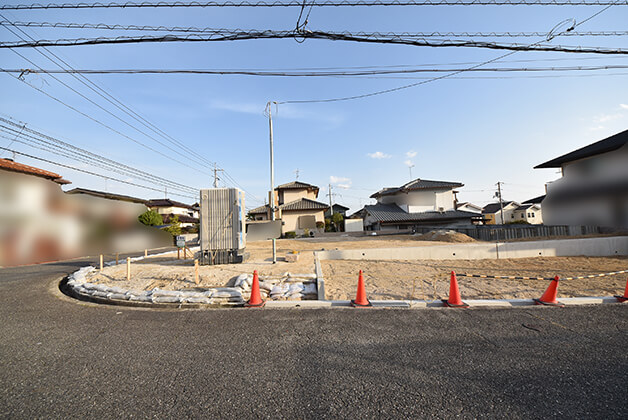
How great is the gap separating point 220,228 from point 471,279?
29.0ft

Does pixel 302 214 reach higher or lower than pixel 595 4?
lower

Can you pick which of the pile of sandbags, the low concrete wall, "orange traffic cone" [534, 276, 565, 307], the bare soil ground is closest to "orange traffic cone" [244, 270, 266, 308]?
the pile of sandbags

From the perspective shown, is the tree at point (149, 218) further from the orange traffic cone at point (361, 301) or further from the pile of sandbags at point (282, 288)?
the orange traffic cone at point (361, 301)

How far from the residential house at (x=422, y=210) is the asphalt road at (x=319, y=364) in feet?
72.8

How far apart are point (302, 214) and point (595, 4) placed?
76.5ft

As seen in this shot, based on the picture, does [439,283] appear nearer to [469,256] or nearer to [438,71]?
[469,256]

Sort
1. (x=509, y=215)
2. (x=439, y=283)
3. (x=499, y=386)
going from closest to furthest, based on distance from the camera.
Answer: (x=499, y=386) → (x=439, y=283) → (x=509, y=215)

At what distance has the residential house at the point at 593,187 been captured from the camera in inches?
565

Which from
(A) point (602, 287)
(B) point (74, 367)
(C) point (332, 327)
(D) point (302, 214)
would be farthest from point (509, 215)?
(B) point (74, 367)

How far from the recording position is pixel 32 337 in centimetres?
395

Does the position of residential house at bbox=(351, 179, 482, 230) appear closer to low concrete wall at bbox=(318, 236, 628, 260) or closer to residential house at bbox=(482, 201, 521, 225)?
low concrete wall at bbox=(318, 236, 628, 260)

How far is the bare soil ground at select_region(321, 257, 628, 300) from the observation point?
246 inches

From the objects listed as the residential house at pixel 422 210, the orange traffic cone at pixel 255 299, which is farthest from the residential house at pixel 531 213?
the orange traffic cone at pixel 255 299

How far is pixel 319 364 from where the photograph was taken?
301 cm
